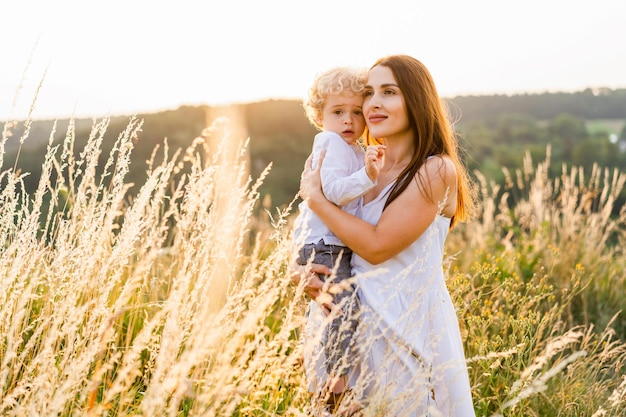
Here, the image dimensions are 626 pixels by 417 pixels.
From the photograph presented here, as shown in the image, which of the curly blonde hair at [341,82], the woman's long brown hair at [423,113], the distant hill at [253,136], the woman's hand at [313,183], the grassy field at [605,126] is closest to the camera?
the woman's hand at [313,183]

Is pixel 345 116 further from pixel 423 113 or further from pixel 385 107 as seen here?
pixel 423 113

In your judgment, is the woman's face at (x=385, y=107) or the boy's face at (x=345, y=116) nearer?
the woman's face at (x=385, y=107)

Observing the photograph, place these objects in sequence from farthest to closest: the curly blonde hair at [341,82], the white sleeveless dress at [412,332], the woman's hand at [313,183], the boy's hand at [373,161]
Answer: the curly blonde hair at [341,82]
the woman's hand at [313,183]
the boy's hand at [373,161]
the white sleeveless dress at [412,332]

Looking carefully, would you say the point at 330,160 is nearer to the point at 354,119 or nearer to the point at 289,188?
the point at 354,119

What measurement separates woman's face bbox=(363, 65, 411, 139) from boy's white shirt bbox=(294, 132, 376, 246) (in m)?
0.17

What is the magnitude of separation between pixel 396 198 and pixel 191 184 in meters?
0.88

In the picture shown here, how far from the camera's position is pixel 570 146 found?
32.6m

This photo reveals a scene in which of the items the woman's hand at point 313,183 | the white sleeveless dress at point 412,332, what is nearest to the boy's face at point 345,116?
the woman's hand at point 313,183

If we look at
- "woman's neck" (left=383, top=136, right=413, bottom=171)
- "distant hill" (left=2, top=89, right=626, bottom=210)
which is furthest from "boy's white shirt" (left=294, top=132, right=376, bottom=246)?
"distant hill" (left=2, top=89, right=626, bottom=210)

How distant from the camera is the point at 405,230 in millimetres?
2516

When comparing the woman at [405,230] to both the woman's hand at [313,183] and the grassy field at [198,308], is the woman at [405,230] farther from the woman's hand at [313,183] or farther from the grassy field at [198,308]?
the grassy field at [198,308]

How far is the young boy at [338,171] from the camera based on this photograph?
247 cm

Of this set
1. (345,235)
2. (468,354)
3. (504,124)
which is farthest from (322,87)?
(504,124)

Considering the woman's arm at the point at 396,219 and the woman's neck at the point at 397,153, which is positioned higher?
the woman's neck at the point at 397,153
